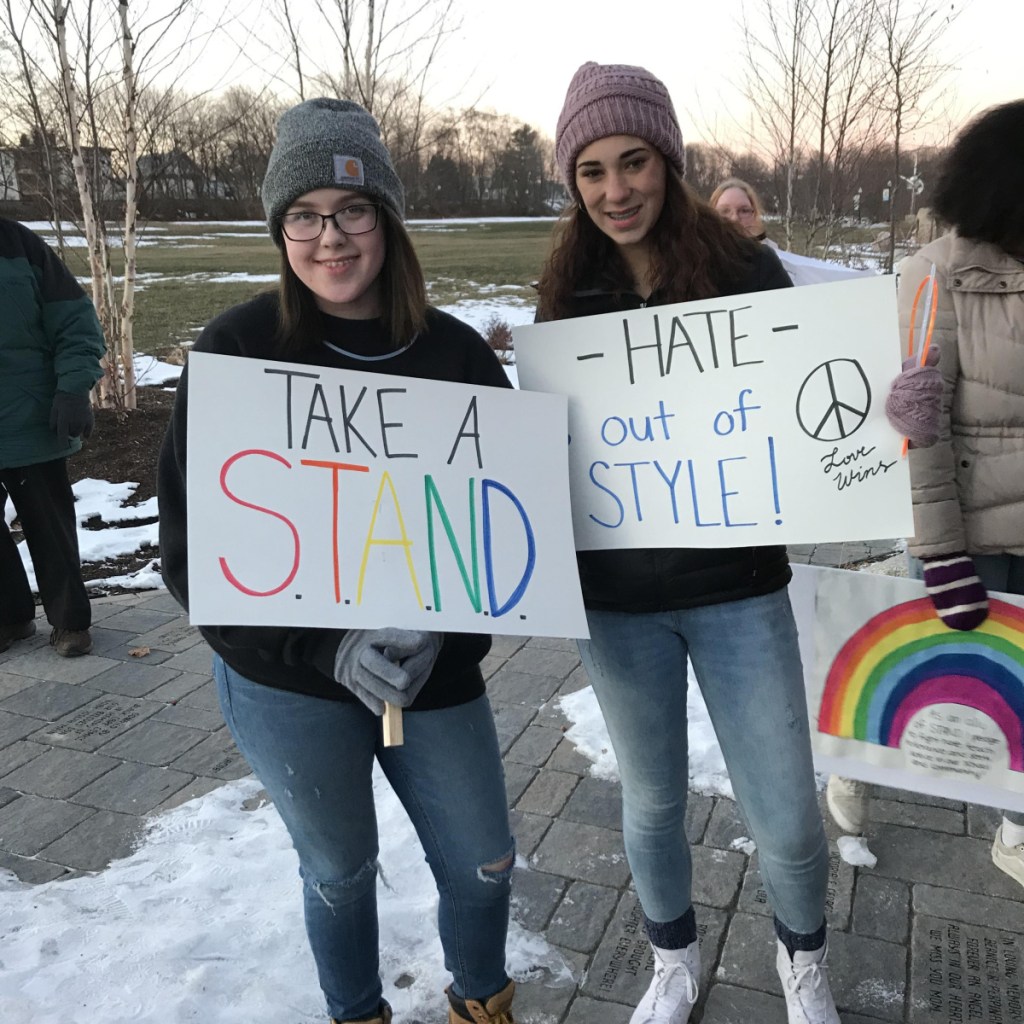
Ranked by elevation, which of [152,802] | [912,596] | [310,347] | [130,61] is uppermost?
[130,61]

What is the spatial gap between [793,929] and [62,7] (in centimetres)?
738

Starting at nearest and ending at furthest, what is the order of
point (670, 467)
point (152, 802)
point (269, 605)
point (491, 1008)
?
point (269, 605)
point (670, 467)
point (491, 1008)
point (152, 802)

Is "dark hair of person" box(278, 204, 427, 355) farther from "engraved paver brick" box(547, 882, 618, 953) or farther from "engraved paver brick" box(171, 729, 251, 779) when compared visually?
"engraved paver brick" box(171, 729, 251, 779)

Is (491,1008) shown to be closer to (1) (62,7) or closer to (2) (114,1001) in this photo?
(2) (114,1001)

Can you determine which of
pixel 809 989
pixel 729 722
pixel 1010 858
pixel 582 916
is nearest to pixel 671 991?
pixel 809 989

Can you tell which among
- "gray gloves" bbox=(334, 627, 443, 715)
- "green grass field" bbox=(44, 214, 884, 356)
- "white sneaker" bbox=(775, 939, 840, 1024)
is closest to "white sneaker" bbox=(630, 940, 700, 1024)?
"white sneaker" bbox=(775, 939, 840, 1024)

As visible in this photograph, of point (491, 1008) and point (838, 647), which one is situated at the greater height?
point (838, 647)

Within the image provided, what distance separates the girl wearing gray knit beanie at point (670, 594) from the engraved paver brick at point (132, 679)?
8.76 ft

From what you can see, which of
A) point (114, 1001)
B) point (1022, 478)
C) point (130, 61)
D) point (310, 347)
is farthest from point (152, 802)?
point (130, 61)

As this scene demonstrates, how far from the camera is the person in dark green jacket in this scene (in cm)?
404

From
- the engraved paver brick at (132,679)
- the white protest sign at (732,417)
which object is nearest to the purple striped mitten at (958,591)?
the white protest sign at (732,417)

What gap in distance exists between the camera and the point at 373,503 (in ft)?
5.39

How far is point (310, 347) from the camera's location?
1658 mm

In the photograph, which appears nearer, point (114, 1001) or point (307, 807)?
point (307, 807)
